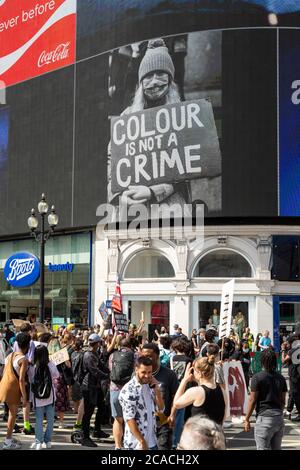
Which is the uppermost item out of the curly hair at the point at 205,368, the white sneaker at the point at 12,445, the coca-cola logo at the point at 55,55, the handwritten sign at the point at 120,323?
the coca-cola logo at the point at 55,55

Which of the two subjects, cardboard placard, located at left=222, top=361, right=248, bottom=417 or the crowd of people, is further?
cardboard placard, located at left=222, top=361, right=248, bottom=417

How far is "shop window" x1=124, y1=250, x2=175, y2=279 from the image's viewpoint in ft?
117

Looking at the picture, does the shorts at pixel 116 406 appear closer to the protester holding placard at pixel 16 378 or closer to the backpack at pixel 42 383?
the backpack at pixel 42 383

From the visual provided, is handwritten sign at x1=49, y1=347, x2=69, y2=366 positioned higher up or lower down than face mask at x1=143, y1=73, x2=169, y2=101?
lower down

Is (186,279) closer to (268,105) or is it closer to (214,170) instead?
(214,170)

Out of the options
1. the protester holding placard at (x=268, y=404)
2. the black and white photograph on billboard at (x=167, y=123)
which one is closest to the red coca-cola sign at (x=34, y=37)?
the black and white photograph on billboard at (x=167, y=123)

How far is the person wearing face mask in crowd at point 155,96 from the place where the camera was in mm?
34719

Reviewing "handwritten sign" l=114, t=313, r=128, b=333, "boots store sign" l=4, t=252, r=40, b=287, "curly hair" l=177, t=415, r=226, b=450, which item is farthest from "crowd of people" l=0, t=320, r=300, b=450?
"boots store sign" l=4, t=252, r=40, b=287

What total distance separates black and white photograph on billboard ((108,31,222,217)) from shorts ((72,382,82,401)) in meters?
22.1

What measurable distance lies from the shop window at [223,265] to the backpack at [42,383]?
2413cm

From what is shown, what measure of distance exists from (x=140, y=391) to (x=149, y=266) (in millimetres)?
29446

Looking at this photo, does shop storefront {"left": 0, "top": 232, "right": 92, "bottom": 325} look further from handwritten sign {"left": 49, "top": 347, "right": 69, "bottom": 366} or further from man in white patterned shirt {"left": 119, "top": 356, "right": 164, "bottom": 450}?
man in white patterned shirt {"left": 119, "top": 356, "right": 164, "bottom": 450}

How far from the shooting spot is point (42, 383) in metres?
10.7
